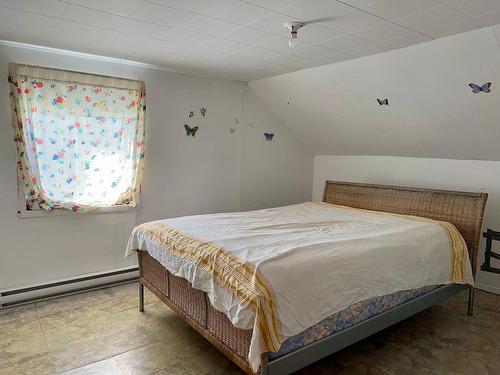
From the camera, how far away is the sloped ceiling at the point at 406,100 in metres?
2.64

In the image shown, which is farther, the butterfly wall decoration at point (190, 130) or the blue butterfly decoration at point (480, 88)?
the butterfly wall decoration at point (190, 130)

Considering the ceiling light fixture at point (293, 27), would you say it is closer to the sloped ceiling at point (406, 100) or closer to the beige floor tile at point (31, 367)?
the sloped ceiling at point (406, 100)

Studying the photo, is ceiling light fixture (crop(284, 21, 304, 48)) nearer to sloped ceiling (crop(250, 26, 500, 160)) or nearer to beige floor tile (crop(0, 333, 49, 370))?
sloped ceiling (crop(250, 26, 500, 160))

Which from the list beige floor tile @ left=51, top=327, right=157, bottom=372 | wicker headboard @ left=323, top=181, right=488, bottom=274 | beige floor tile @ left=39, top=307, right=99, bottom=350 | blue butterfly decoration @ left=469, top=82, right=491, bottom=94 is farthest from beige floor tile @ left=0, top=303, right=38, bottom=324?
blue butterfly decoration @ left=469, top=82, right=491, bottom=94

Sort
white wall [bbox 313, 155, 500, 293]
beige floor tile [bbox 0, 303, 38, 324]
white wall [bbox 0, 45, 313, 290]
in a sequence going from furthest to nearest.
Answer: white wall [bbox 313, 155, 500, 293] < white wall [bbox 0, 45, 313, 290] < beige floor tile [bbox 0, 303, 38, 324]

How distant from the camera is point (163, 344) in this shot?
248cm

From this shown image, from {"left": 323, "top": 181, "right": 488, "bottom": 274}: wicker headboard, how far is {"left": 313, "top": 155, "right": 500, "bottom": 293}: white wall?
39 cm

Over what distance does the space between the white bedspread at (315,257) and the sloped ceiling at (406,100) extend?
0.94 metres

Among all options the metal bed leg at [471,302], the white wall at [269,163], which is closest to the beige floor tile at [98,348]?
the white wall at [269,163]

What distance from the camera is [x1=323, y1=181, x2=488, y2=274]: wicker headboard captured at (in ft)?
9.79

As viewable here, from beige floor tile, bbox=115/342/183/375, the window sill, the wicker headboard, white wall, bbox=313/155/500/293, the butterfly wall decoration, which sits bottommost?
beige floor tile, bbox=115/342/183/375

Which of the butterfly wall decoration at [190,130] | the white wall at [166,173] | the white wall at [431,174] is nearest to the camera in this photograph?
the white wall at [166,173]

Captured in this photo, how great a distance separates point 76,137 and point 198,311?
2018 millimetres

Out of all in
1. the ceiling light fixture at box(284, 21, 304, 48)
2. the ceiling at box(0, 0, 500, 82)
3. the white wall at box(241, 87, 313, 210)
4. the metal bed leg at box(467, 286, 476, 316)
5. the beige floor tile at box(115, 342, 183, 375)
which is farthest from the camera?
the white wall at box(241, 87, 313, 210)
